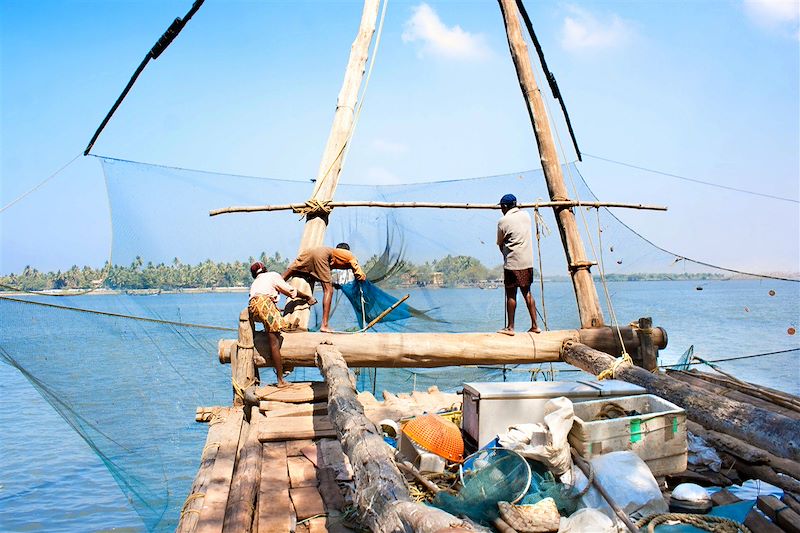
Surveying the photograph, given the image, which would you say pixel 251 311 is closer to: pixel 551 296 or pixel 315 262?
pixel 315 262

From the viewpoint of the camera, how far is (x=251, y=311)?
17.1ft

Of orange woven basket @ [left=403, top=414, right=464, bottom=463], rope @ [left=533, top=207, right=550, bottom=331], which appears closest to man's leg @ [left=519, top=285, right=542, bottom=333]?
rope @ [left=533, top=207, right=550, bottom=331]

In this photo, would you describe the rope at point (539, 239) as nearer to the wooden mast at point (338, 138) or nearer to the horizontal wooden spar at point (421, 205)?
the horizontal wooden spar at point (421, 205)

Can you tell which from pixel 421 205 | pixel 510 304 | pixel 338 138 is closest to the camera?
pixel 510 304

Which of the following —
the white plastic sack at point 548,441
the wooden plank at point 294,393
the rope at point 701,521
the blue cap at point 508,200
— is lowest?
the rope at point 701,521

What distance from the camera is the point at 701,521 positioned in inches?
112

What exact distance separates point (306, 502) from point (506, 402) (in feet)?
4.30

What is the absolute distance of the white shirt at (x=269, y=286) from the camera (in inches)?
209

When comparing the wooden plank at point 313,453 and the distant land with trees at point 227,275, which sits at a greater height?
the distant land with trees at point 227,275

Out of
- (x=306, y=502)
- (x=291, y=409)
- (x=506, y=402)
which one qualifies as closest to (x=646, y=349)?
(x=506, y=402)

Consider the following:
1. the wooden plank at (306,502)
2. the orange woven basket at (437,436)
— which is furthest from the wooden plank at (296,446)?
the orange woven basket at (437,436)

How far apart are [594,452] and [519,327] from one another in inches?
173

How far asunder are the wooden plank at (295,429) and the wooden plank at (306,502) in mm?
960

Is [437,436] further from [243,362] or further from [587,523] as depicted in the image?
[243,362]
